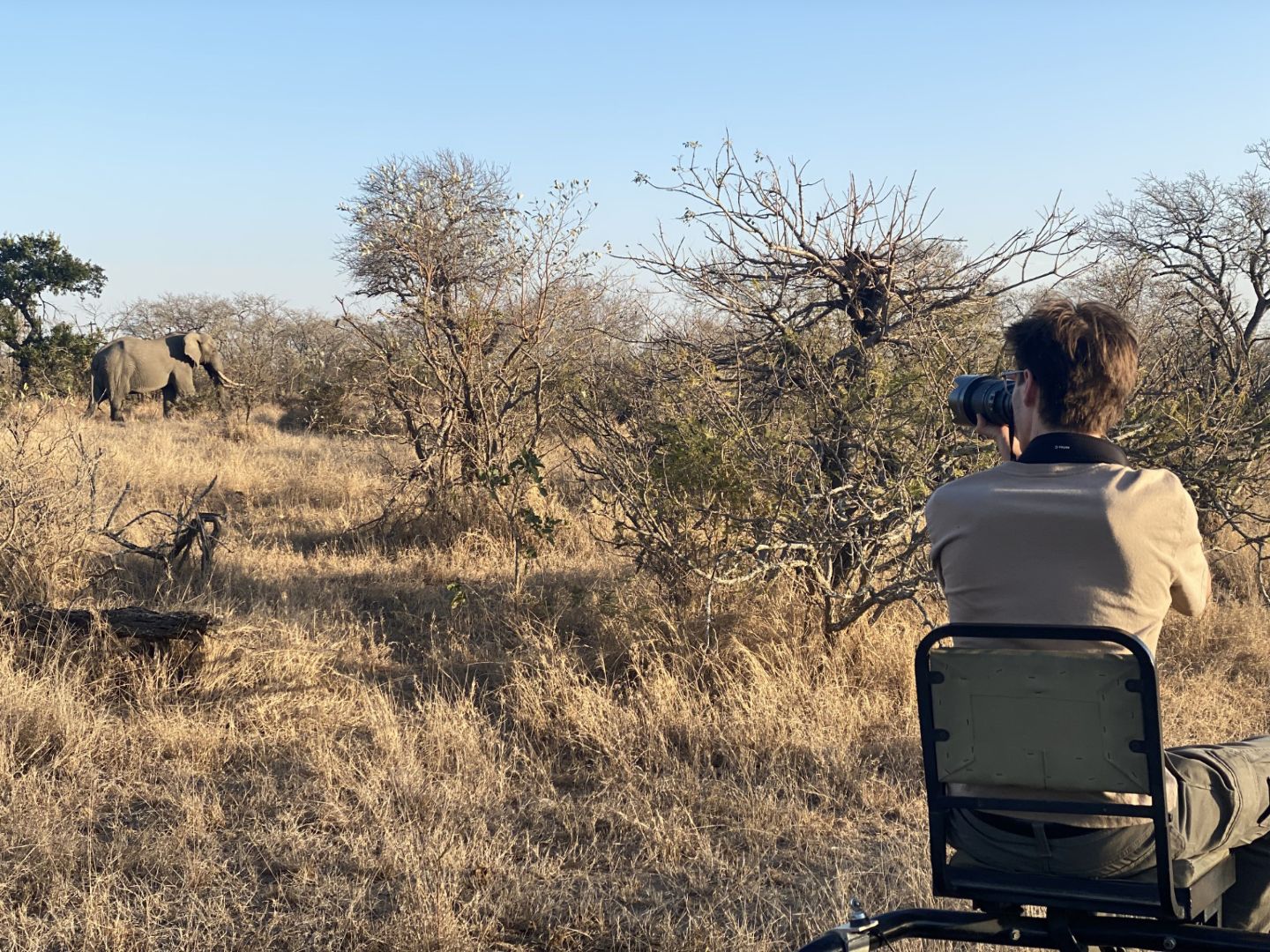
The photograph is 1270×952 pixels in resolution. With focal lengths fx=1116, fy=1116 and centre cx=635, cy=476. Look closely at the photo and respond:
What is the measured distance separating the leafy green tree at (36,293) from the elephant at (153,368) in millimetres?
877

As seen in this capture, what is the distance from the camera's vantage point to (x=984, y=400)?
2.34 m

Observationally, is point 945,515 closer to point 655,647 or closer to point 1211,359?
point 655,647

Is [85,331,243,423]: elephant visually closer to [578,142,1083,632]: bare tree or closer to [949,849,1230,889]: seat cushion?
[578,142,1083,632]: bare tree

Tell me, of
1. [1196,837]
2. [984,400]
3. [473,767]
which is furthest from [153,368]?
[1196,837]

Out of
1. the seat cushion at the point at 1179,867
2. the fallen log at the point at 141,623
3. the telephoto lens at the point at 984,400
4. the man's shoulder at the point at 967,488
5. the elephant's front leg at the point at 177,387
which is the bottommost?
the seat cushion at the point at 1179,867

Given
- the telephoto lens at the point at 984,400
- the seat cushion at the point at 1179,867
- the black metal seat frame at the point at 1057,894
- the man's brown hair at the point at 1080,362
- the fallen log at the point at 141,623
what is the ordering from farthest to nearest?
the fallen log at the point at 141,623, the telephoto lens at the point at 984,400, the man's brown hair at the point at 1080,362, the seat cushion at the point at 1179,867, the black metal seat frame at the point at 1057,894

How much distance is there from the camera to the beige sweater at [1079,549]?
1931mm

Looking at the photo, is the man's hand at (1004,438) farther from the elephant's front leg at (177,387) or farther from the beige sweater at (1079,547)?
the elephant's front leg at (177,387)

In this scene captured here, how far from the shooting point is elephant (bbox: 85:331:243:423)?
17984mm

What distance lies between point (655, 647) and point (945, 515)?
292 centimetres

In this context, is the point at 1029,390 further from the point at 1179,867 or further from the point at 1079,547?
the point at 1179,867

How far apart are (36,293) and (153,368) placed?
2.69 m

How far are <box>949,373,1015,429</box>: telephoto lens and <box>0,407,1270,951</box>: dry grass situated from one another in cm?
134

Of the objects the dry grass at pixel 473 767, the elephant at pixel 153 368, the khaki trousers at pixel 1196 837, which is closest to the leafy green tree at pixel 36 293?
the elephant at pixel 153 368
